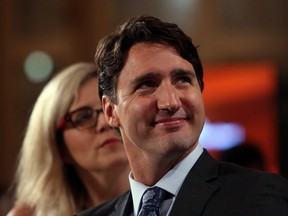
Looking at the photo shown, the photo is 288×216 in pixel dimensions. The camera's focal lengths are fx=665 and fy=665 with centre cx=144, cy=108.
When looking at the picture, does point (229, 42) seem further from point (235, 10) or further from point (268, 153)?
point (268, 153)

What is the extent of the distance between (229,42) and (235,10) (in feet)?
1.14

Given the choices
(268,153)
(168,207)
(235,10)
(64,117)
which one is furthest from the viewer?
(235,10)

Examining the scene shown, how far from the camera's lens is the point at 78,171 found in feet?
9.56

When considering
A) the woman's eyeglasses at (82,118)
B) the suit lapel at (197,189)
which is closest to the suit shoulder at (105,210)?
the suit lapel at (197,189)

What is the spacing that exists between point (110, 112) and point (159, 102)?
1.04 feet

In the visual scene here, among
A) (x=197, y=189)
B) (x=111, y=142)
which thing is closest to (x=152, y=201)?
(x=197, y=189)

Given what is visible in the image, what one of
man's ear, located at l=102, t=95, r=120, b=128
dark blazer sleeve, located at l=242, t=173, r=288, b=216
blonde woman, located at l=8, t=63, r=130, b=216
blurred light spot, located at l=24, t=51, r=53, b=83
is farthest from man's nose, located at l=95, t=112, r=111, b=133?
blurred light spot, located at l=24, t=51, r=53, b=83

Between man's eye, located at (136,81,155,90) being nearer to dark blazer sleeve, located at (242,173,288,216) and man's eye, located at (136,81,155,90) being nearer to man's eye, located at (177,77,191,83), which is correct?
man's eye, located at (177,77,191,83)

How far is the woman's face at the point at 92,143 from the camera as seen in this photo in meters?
2.71

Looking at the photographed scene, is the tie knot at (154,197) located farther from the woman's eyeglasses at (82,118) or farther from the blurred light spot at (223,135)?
the blurred light spot at (223,135)

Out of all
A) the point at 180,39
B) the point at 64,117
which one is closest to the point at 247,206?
the point at 180,39

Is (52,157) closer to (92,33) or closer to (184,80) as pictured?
(184,80)

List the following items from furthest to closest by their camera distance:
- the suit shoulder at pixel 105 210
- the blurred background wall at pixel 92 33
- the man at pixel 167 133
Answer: the blurred background wall at pixel 92 33, the suit shoulder at pixel 105 210, the man at pixel 167 133

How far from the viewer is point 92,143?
2.75 meters
